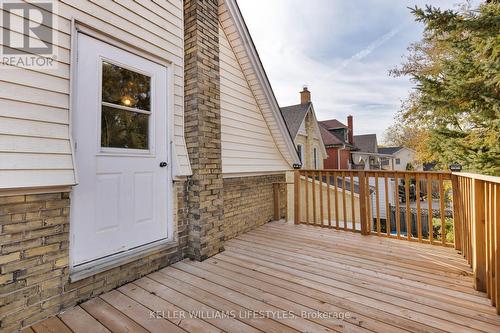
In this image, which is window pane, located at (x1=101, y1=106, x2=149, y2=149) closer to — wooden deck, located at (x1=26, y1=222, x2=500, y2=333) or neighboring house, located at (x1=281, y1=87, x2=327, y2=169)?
wooden deck, located at (x1=26, y1=222, x2=500, y2=333)

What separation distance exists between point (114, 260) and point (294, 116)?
11.4m

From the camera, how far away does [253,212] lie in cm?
466

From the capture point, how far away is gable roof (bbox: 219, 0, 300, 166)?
3.86 meters

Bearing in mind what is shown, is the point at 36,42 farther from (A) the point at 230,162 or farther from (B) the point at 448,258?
(B) the point at 448,258

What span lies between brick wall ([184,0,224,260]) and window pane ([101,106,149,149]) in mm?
575

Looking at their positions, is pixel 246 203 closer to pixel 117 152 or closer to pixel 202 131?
pixel 202 131

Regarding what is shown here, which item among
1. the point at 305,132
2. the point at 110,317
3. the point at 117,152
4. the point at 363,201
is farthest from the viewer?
the point at 305,132

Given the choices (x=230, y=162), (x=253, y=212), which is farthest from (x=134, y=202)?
(x=253, y=212)

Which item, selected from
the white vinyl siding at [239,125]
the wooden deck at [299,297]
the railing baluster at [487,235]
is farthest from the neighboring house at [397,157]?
the railing baluster at [487,235]

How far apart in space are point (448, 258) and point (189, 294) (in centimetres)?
309

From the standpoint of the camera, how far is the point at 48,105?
6.02ft

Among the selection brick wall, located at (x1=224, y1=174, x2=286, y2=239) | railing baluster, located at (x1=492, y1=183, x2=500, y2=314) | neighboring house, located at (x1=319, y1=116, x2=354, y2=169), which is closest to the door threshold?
brick wall, located at (x1=224, y1=174, x2=286, y2=239)

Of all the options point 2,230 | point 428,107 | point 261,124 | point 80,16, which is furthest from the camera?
point 428,107

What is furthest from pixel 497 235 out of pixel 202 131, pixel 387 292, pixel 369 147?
pixel 369 147
